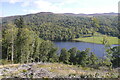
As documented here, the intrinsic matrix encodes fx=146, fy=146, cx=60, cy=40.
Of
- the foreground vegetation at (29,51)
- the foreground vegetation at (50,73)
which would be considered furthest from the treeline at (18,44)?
the foreground vegetation at (50,73)

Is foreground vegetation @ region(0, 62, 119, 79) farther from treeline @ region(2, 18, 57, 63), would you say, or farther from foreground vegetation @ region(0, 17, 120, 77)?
treeline @ region(2, 18, 57, 63)

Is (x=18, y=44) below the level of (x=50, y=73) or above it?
above

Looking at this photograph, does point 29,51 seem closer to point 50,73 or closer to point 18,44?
point 18,44

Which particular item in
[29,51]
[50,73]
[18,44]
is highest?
[18,44]

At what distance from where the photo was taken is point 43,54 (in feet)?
179

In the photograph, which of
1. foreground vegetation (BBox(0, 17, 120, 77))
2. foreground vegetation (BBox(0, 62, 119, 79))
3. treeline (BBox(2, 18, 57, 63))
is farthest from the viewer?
foreground vegetation (BBox(0, 17, 120, 77))

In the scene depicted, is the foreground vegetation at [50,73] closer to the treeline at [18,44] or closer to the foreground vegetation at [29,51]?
the foreground vegetation at [29,51]

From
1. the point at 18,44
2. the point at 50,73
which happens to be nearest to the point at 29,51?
the point at 18,44

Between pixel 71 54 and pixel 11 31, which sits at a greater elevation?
pixel 11 31

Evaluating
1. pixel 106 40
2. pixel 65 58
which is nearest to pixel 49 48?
pixel 65 58

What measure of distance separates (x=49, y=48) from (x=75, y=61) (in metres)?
11.7

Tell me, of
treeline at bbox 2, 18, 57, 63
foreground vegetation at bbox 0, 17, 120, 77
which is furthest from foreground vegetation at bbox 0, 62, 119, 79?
treeline at bbox 2, 18, 57, 63

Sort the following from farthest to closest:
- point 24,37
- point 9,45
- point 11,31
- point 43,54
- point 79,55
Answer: point 79,55 → point 43,54 → point 9,45 → point 24,37 → point 11,31

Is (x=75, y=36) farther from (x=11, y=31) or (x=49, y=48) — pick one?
(x=11, y=31)
